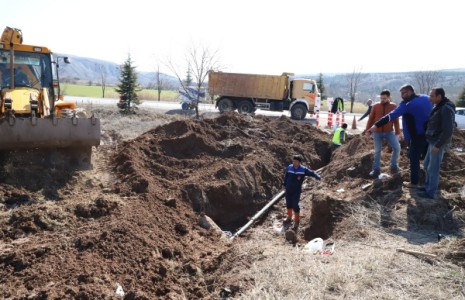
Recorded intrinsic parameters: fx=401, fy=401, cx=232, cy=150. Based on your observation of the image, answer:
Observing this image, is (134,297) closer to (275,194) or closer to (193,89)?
(275,194)

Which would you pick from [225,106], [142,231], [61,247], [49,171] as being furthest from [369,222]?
[225,106]

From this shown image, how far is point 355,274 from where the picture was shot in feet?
14.6

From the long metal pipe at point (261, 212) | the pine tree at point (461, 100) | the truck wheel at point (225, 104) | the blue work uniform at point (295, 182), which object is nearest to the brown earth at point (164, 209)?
the long metal pipe at point (261, 212)

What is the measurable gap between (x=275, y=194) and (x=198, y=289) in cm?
561

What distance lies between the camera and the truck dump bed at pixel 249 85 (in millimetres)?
25641

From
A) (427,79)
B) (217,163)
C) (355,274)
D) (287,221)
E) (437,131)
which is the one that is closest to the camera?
(355,274)

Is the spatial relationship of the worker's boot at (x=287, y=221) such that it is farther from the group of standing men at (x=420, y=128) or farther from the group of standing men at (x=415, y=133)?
the group of standing men at (x=420, y=128)

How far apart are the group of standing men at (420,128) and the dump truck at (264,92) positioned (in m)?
17.0

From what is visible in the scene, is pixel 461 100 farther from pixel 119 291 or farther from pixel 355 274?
pixel 119 291

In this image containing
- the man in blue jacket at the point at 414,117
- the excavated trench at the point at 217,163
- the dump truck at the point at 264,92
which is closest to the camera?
the man in blue jacket at the point at 414,117

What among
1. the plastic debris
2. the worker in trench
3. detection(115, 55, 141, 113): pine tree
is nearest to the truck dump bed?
detection(115, 55, 141, 113): pine tree

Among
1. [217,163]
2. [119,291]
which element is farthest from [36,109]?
[119,291]

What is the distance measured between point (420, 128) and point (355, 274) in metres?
3.70

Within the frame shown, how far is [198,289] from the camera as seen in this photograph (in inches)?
197
